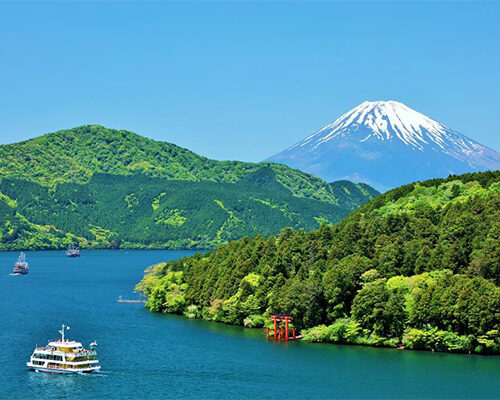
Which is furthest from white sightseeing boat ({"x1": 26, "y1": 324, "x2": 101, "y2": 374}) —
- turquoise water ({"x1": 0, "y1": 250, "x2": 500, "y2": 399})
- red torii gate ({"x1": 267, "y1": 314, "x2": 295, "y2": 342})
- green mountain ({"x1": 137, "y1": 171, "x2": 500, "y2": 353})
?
green mountain ({"x1": 137, "y1": 171, "x2": 500, "y2": 353})

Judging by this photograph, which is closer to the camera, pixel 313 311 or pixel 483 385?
pixel 483 385

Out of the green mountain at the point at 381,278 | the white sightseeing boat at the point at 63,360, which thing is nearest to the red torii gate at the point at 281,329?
the green mountain at the point at 381,278

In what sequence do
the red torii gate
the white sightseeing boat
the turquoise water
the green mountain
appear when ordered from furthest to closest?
1. the red torii gate
2. the green mountain
3. the white sightseeing boat
4. the turquoise water

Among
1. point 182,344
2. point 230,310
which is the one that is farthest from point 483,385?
point 230,310

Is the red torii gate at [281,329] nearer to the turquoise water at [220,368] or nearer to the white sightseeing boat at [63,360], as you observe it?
the turquoise water at [220,368]

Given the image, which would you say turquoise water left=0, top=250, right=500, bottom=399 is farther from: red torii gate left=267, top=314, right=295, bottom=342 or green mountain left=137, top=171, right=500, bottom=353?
green mountain left=137, top=171, right=500, bottom=353

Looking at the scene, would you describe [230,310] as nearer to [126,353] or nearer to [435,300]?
[126,353]
